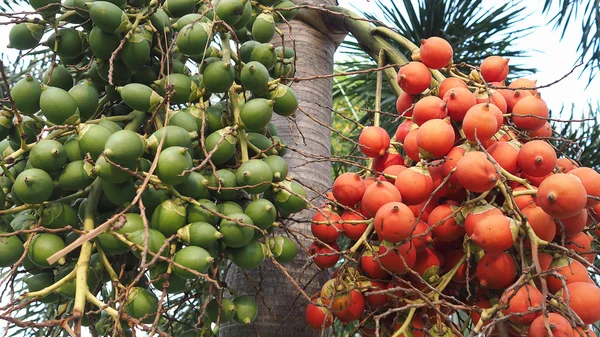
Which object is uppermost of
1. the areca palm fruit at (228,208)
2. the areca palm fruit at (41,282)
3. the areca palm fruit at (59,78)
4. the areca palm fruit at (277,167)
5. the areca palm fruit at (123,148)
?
the areca palm fruit at (123,148)

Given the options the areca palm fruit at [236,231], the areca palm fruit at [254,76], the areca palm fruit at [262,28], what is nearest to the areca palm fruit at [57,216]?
the areca palm fruit at [236,231]

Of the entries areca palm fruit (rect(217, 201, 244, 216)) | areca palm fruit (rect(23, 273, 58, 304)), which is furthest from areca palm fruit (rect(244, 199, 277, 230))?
areca palm fruit (rect(23, 273, 58, 304))

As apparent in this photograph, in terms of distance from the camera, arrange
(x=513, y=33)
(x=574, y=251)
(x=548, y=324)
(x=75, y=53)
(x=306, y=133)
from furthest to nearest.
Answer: (x=513, y=33), (x=306, y=133), (x=75, y=53), (x=574, y=251), (x=548, y=324)

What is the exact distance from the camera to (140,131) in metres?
1.07

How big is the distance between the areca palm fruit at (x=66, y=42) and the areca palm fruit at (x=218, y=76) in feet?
0.74

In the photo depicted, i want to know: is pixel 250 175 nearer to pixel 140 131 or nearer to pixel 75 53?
pixel 140 131

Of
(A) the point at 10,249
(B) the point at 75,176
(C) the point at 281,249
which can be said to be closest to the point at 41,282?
(A) the point at 10,249

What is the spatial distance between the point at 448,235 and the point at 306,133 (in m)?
0.55

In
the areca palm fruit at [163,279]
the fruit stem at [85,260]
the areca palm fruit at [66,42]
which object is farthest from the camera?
the areca palm fruit at [66,42]

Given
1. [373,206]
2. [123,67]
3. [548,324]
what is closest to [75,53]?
[123,67]

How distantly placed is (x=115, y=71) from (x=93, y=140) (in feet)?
0.57

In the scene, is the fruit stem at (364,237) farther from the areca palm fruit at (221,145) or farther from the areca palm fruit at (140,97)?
the areca palm fruit at (140,97)

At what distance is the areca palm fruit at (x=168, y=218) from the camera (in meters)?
0.95

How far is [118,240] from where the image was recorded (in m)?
0.92
